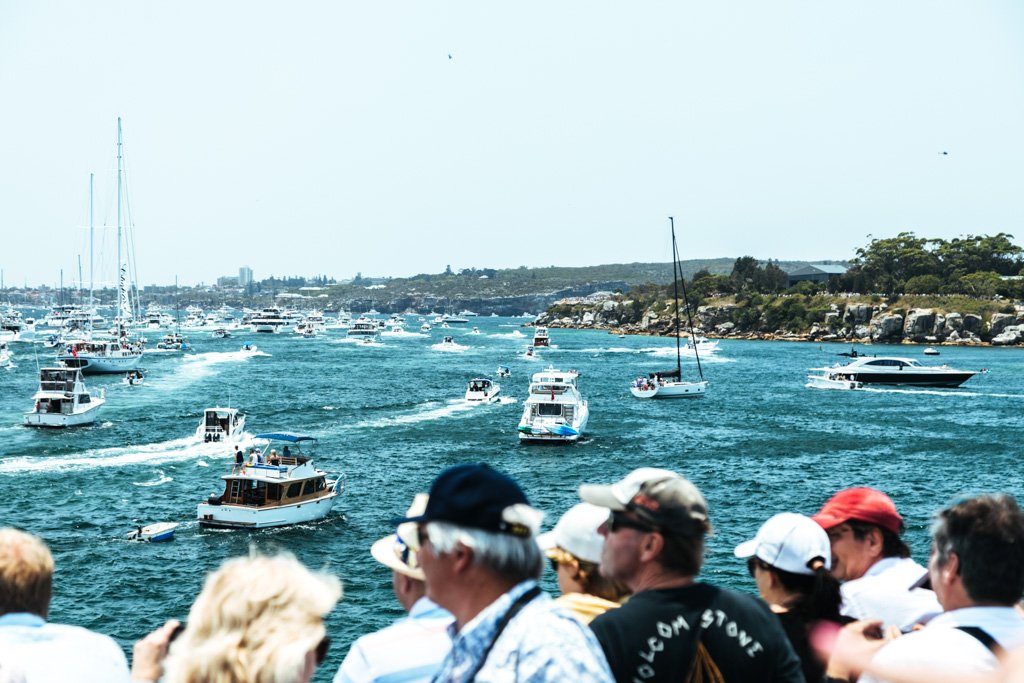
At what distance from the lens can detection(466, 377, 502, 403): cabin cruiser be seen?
68.9 m

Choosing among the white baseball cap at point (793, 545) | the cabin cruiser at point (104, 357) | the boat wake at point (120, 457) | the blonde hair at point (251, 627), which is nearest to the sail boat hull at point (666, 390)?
the boat wake at point (120, 457)

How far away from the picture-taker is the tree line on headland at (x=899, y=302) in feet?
490

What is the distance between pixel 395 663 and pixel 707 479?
122 ft

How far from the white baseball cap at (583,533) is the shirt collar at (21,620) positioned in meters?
2.20

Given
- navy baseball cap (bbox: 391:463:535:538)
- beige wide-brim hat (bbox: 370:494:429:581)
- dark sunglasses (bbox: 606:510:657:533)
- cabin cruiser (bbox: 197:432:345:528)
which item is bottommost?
cabin cruiser (bbox: 197:432:345:528)

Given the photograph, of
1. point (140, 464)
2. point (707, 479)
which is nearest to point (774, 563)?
point (707, 479)

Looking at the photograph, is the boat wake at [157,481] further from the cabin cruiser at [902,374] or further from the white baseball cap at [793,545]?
the cabin cruiser at [902,374]

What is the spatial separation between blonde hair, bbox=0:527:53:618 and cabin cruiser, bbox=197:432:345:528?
2778 centimetres

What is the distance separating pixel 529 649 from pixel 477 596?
1.15 feet

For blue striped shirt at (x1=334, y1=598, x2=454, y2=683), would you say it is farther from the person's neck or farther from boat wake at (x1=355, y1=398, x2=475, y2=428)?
boat wake at (x1=355, y1=398, x2=475, y2=428)

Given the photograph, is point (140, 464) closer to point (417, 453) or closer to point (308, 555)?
point (417, 453)

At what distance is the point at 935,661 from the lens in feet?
11.4

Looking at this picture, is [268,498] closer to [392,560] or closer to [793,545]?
[392,560]

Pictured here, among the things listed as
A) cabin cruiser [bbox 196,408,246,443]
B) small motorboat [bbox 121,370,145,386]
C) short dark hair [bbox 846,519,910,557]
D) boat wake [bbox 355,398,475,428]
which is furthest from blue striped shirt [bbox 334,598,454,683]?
small motorboat [bbox 121,370,145,386]
